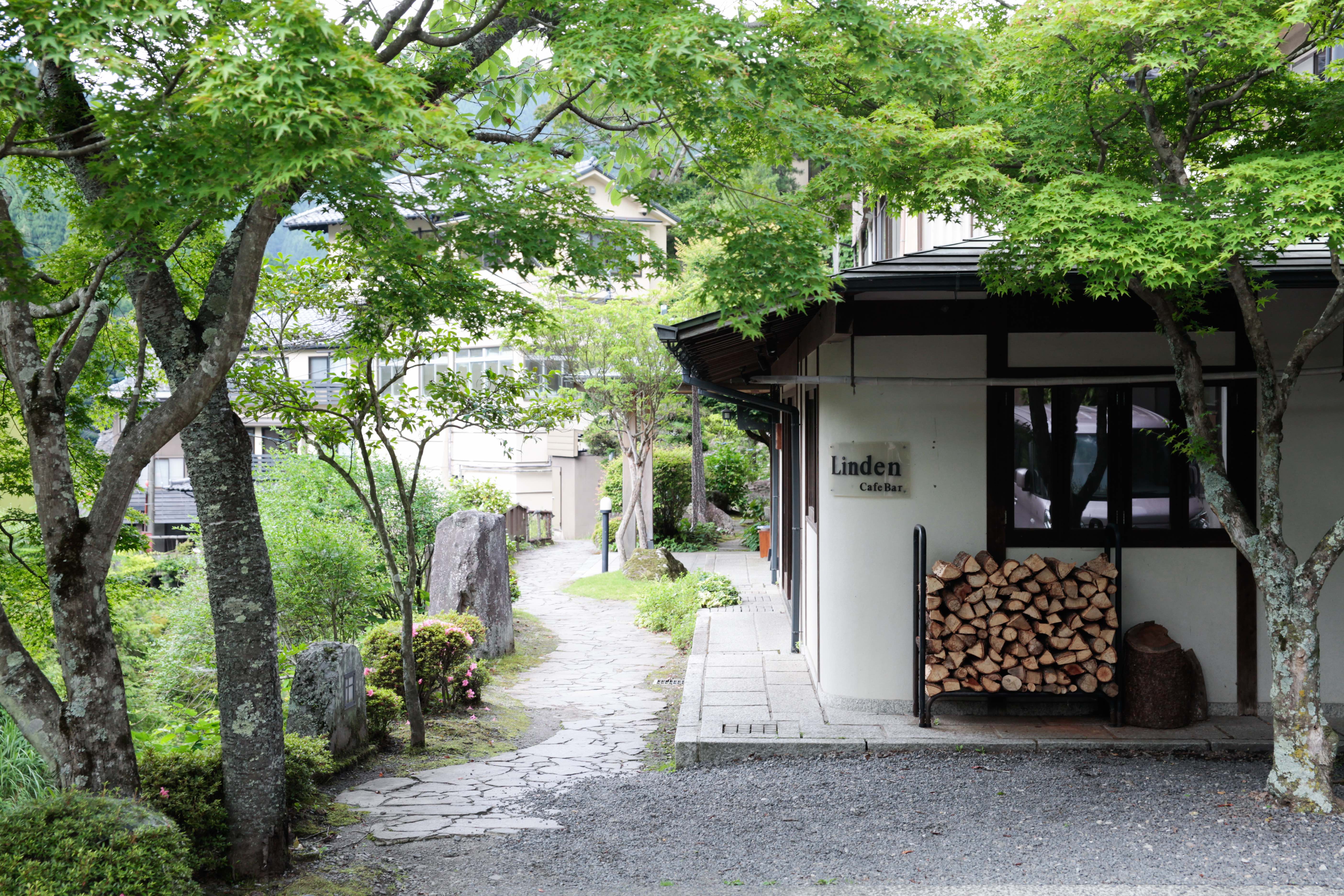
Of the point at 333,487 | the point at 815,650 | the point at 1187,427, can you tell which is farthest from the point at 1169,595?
the point at 333,487

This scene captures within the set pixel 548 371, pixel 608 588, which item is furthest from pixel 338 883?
pixel 608 588

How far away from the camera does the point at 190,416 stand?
4070 millimetres

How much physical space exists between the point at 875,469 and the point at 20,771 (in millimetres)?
5462

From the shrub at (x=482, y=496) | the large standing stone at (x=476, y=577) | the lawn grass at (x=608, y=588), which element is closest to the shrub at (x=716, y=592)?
the lawn grass at (x=608, y=588)

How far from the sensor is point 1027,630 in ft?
20.9

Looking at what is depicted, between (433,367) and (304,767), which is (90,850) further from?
(433,367)

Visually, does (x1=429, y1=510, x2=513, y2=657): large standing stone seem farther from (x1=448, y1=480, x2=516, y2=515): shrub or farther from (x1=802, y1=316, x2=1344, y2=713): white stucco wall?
(x1=802, y1=316, x2=1344, y2=713): white stucco wall

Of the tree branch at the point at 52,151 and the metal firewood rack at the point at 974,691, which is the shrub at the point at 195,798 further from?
the metal firewood rack at the point at 974,691

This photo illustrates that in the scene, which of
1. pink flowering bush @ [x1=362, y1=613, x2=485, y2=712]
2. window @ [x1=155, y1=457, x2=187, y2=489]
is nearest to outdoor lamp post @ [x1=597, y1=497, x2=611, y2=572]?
pink flowering bush @ [x1=362, y1=613, x2=485, y2=712]

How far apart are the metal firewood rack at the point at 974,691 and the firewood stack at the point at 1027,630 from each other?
0.03 m

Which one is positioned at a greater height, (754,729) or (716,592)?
(716,592)

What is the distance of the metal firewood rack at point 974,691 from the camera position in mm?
6371

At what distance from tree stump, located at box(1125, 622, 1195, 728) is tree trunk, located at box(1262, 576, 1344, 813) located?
1378mm

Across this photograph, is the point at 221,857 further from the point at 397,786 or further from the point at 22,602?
the point at 22,602
